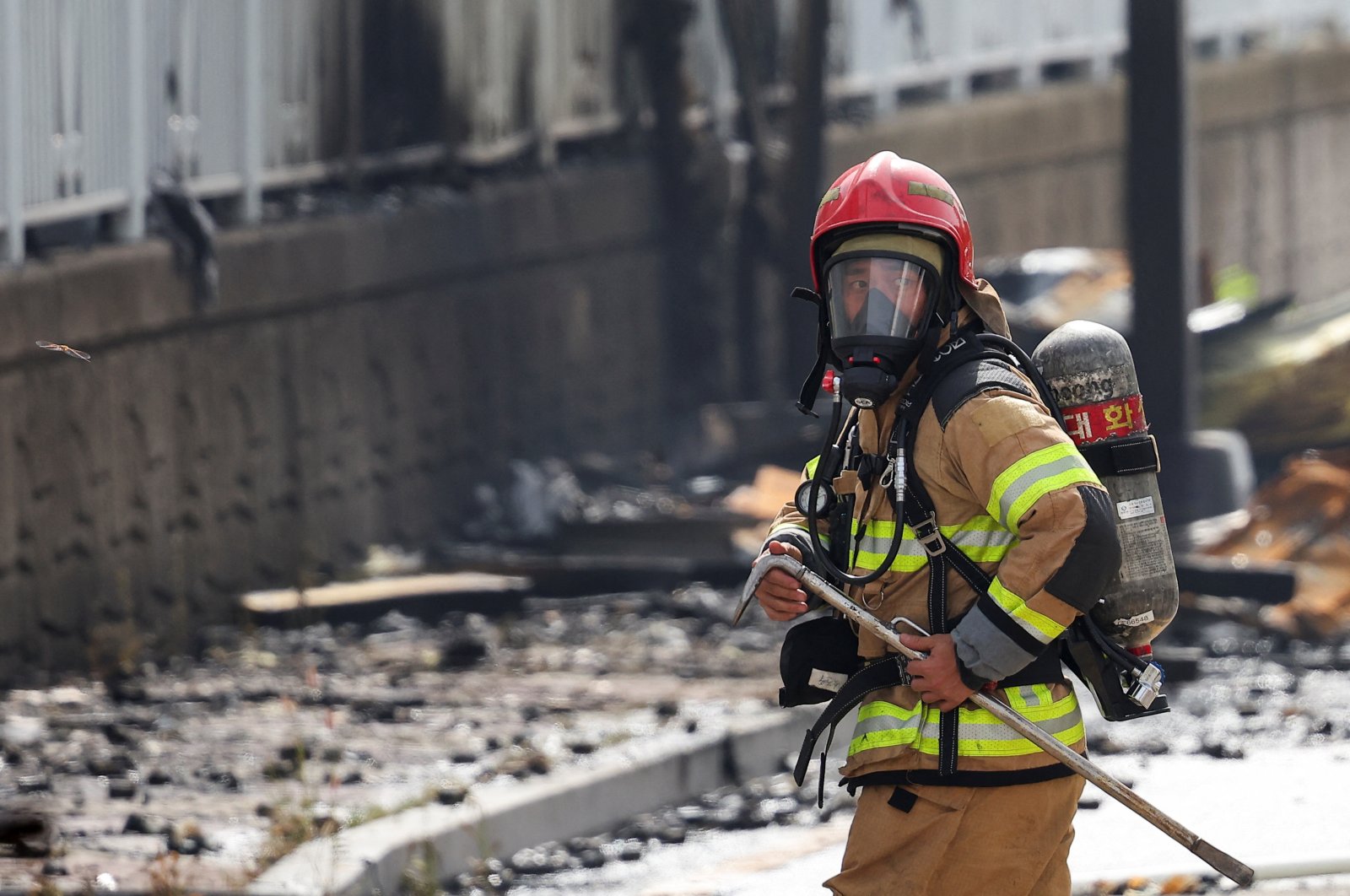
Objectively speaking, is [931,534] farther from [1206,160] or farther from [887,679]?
[1206,160]

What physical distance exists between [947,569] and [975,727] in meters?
0.27

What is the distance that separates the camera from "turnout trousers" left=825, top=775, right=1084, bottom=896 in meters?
4.03

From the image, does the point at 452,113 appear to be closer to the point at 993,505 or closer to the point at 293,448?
the point at 293,448

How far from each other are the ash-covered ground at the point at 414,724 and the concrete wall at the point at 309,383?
43cm

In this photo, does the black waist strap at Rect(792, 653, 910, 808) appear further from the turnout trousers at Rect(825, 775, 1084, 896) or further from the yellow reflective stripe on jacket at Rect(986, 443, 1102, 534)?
the yellow reflective stripe on jacket at Rect(986, 443, 1102, 534)

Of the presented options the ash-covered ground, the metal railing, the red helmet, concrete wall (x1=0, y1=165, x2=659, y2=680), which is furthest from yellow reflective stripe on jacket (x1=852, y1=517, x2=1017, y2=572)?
the metal railing

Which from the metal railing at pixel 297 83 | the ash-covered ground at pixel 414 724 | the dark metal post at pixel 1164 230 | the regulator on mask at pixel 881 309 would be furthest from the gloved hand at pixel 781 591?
the dark metal post at pixel 1164 230

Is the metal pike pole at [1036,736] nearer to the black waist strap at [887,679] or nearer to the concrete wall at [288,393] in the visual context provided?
the black waist strap at [887,679]

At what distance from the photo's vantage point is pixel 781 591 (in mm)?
4191

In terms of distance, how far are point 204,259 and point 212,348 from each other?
15.7 inches

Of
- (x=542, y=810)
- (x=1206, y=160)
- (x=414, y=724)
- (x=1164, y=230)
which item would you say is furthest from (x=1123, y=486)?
(x=1206, y=160)

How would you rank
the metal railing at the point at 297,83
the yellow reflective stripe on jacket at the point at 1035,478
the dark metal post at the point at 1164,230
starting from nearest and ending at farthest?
the yellow reflective stripe on jacket at the point at 1035,478
the metal railing at the point at 297,83
the dark metal post at the point at 1164,230

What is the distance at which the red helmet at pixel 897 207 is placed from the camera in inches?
159

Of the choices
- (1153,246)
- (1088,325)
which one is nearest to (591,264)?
(1153,246)
